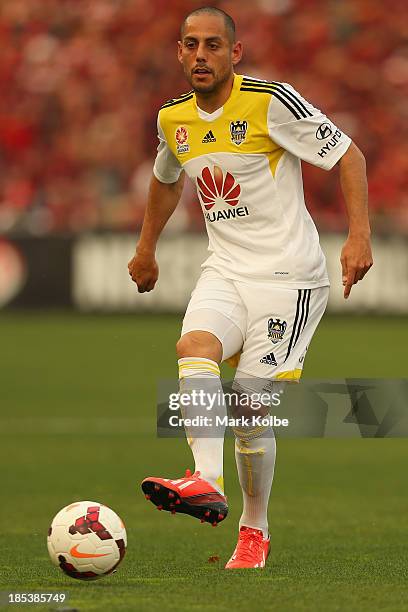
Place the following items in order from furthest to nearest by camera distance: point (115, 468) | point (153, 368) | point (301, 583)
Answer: point (153, 368)
point (115, 468)
point (301, 583)

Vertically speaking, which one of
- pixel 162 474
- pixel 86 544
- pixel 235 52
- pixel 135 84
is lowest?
pixel 162 474

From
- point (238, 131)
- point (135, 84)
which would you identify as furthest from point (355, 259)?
point (135, 84)

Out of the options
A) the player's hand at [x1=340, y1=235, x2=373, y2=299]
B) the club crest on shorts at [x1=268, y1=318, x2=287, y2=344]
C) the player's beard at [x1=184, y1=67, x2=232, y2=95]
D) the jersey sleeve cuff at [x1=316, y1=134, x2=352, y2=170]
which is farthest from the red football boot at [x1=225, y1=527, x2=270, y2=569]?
the player's beard at [x1=184, y1=67, x2=232, y2=95]

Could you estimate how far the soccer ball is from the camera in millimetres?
5387

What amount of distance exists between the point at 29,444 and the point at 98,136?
11.2m

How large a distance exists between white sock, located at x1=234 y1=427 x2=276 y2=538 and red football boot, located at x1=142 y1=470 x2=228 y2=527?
808 mm

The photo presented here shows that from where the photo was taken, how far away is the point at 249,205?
6.06m

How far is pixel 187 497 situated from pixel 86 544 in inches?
16.7

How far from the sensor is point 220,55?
233 inches

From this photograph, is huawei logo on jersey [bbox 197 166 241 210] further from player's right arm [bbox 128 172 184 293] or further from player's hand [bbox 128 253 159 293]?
player's hand [bbox 128 253 159 293]

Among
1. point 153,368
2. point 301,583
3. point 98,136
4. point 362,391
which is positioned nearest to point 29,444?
point 362,391

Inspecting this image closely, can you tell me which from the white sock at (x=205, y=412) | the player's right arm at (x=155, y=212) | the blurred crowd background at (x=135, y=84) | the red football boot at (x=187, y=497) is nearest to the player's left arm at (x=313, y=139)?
the player's right arm at (x=155, y=212)

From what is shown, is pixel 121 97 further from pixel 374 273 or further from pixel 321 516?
pixel 321 516

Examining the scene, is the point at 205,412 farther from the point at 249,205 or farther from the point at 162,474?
the point at 162,474
